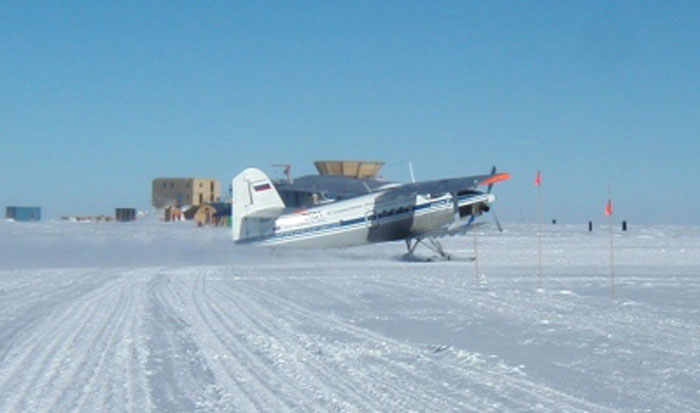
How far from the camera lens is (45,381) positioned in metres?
6.91

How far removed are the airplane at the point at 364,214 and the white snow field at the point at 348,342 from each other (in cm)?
490

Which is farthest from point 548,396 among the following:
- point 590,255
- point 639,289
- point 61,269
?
point 590,255

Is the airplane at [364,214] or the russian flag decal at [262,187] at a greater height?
the russian flag decal at [262,187]

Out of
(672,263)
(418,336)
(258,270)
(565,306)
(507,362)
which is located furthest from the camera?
(672,263)

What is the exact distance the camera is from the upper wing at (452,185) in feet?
81.4

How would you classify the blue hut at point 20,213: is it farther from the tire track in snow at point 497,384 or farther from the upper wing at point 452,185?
the tire track in snow at point 497,384

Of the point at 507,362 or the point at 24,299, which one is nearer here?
the point at 507,362

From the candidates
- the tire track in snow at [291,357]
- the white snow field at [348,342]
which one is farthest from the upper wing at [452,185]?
the tire track in snow at [291,357]

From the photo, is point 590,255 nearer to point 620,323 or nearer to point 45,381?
point 620,323

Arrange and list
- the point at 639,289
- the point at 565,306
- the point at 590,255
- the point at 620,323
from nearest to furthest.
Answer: the point at 620,323 < the point at 565,306 < the point at 639,289 < the point at 590,255

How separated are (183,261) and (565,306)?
1491 cm

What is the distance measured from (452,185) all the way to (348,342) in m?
16.1

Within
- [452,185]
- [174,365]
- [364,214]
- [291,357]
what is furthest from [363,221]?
[174,365]

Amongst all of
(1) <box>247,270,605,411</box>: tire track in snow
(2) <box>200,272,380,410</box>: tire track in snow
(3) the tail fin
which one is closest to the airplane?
(3) the tail fin
